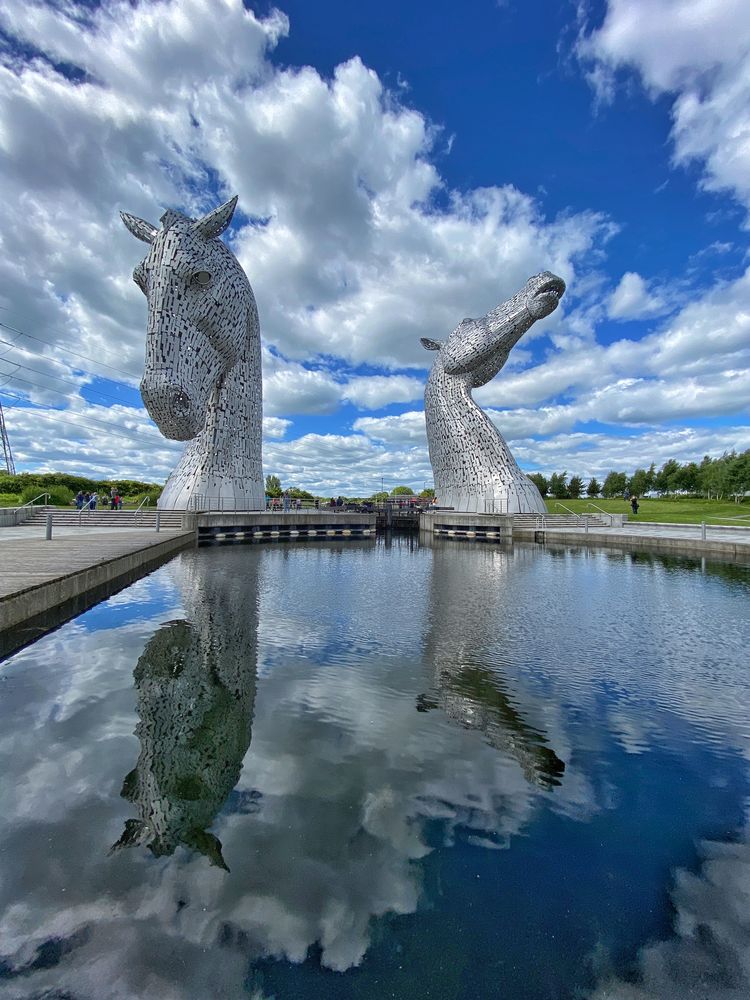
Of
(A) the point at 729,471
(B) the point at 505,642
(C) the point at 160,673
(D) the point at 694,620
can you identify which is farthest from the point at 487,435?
(A) the point at 729,471

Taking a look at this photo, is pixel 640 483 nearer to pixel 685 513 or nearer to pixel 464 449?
pixel 685 513

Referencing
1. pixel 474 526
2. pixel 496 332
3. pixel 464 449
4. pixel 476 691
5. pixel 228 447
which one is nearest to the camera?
pixel 476 691

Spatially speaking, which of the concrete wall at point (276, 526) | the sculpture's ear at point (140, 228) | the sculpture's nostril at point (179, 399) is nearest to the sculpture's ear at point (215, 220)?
the sculpture's ear at point (140, 228)

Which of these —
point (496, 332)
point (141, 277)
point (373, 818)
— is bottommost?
point (373, 818)

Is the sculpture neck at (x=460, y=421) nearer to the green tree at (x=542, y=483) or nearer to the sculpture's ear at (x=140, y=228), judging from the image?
the sculpture's ear at (x=140, y=228)

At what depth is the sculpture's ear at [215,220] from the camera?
16.3 metres

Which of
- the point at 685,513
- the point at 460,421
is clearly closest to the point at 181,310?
the point at 460,421

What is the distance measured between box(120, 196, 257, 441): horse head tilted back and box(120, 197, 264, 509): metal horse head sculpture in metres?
0.03

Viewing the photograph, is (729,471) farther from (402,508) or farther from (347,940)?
(347,940)

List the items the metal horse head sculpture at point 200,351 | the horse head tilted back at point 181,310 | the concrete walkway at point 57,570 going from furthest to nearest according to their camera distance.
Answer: the metal horse head sculpture at point 200,351, the horse head tilted back at point 181,310, the concrete walkway at point 57,570

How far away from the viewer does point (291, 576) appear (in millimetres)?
11023

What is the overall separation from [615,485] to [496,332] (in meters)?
57.1

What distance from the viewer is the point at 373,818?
2.65 metres

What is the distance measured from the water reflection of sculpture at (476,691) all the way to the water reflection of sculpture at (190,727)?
1.52 m
